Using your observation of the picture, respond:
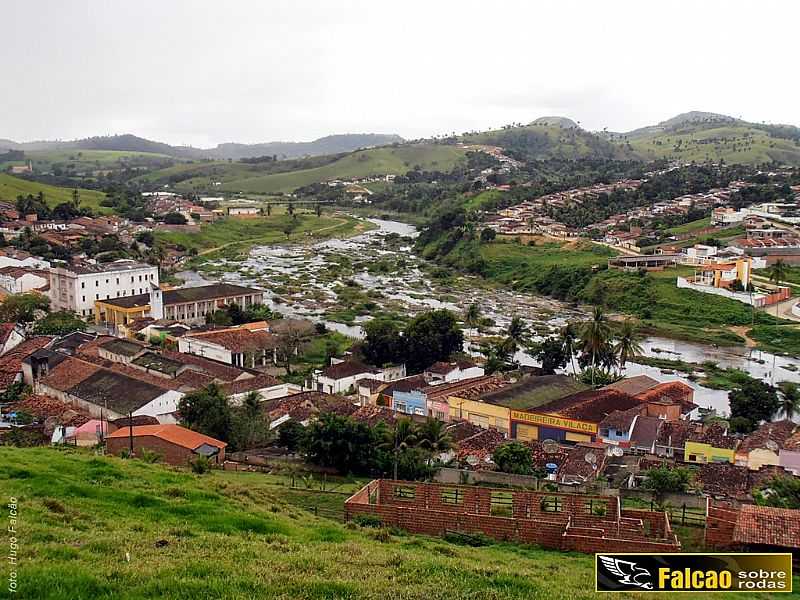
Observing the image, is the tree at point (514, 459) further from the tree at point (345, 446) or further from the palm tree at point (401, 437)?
the tree at point (345, 446)

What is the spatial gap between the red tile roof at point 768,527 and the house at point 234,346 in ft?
73.7

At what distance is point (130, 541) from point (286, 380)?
22.0 m

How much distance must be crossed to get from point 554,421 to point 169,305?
24.1 m

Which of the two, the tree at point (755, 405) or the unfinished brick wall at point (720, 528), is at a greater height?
the unfinished brick wall at point (720, 528)

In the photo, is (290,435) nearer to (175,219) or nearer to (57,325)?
(57,325)

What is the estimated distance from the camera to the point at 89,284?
43.3 meters

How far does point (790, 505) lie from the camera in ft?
55.5

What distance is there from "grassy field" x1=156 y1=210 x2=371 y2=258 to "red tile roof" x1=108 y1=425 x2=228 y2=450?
5163 centimetres

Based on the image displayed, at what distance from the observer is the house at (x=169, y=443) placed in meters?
19.2

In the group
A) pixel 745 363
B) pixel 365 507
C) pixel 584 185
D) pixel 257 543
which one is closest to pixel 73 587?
pixel 257 543

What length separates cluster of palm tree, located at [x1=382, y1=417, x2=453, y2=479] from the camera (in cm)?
1966

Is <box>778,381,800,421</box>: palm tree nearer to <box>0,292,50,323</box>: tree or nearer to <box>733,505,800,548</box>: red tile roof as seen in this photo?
<box>733,505,800,548</box>: red tile roof

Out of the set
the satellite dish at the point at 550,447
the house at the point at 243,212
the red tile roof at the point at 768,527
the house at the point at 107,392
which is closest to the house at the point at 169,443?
the house at the point at 107,392

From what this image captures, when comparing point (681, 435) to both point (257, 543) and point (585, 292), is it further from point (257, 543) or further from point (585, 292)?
point (585, 292)
